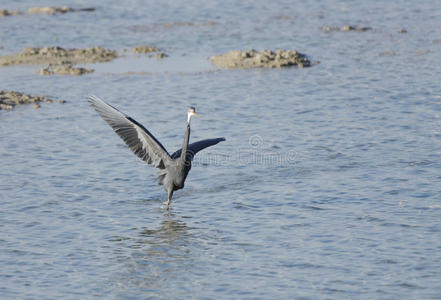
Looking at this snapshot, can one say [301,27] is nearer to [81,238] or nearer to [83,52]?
[83,52]

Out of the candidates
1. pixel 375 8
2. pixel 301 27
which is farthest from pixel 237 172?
pixel 375 8

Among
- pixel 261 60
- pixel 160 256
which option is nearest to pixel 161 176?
pixel 160 256

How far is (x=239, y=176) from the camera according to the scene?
13570 mm

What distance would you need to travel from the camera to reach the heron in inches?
468

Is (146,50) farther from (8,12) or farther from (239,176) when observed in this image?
(239,176)

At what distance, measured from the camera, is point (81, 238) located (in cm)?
1098

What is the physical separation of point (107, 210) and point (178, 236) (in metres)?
1.65

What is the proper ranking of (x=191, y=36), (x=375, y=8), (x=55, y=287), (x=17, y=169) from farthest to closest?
1. (x=375, y=8)
2. (x=191, y=36)
3. (x=17, y=169)
4. (x=55, y=287)

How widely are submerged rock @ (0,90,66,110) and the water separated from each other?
1.14 ft

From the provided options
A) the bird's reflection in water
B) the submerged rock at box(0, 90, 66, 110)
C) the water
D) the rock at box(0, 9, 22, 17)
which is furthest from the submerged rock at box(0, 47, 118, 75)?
the bird's reflection in water

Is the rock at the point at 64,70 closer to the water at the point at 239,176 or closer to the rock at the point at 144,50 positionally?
the water at the point at 239,176

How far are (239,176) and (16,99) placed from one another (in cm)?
722

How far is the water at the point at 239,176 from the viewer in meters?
9.62

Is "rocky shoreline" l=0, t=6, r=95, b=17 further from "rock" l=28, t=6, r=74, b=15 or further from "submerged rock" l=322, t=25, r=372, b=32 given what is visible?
"submerged rock" l=322, t=25, r=372, b=32
